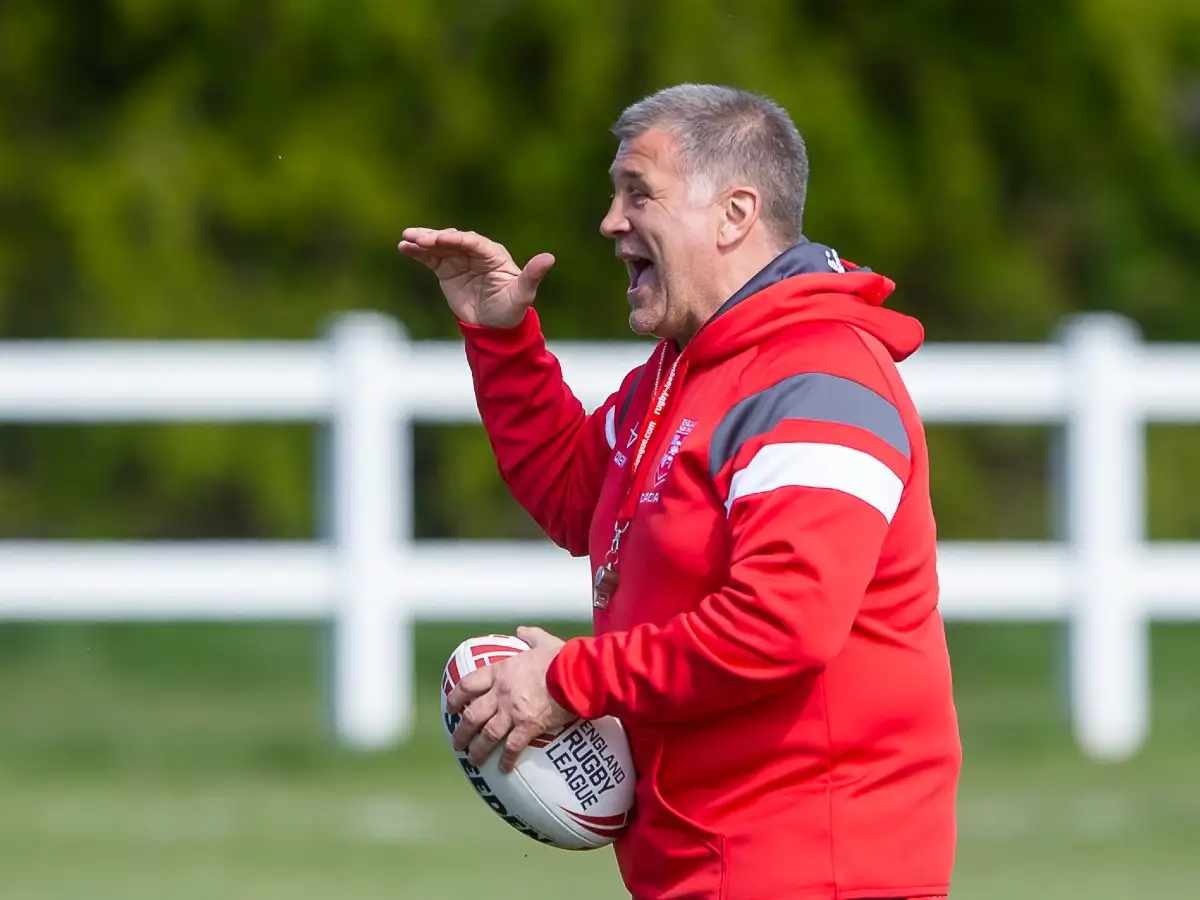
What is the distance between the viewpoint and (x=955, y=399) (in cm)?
895

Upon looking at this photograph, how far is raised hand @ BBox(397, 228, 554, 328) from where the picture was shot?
3.84m

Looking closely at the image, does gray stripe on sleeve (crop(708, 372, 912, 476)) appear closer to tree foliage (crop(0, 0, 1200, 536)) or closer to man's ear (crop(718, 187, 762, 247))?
man's ear (crop(718, 187, 762, 247))

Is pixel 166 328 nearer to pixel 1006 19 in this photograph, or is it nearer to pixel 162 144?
pixel 162 144

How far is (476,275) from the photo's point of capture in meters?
3.95

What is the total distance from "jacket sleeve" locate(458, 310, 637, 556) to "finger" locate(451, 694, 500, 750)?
674mm

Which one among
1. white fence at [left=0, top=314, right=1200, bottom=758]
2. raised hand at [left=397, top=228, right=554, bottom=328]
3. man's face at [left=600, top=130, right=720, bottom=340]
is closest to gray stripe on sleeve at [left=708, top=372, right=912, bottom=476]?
man's face at [left=600, top=130, right=720, bottom=340]

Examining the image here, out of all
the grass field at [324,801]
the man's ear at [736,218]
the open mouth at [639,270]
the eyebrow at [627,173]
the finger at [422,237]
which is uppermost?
the finger at [422,237]

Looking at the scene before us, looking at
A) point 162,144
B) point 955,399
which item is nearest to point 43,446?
point 162,144

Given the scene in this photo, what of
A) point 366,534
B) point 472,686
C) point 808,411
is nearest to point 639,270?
point 808,411

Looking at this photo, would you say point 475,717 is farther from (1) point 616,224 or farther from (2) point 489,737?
(1) point 616,224

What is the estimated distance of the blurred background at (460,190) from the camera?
38.0 feet

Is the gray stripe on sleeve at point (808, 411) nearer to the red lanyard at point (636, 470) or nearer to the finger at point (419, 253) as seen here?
the red lanyard at point (636, 470)

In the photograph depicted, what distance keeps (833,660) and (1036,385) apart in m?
5.97

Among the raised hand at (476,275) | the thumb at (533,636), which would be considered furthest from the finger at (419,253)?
the thumb at (533,636)
